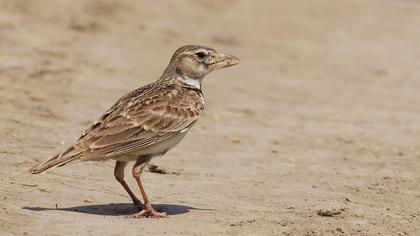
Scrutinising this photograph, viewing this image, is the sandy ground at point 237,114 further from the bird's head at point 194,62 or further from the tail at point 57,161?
the bird's head at point 194,62

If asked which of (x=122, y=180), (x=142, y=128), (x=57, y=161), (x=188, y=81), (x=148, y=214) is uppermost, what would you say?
(x=188, y=81)

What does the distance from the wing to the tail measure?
7 cm

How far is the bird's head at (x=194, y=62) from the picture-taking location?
9953 mm

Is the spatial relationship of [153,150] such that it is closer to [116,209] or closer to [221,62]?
[116,209]

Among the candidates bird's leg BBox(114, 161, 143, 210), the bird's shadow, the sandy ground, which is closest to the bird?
bird's leg BBox(114, 161, 143, 210)

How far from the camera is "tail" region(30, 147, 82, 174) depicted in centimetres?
839

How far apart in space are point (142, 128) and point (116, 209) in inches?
29.9

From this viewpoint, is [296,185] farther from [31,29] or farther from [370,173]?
[31,29]

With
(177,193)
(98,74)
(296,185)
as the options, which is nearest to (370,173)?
(296,185)

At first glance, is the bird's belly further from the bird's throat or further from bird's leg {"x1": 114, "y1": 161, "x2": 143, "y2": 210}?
the bird's throat

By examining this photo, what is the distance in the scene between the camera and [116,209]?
9.16 metres

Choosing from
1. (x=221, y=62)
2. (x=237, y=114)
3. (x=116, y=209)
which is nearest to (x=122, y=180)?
(x=116, y=209)

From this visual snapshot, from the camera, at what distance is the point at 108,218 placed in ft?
28.4

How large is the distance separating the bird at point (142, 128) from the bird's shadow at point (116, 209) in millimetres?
133
